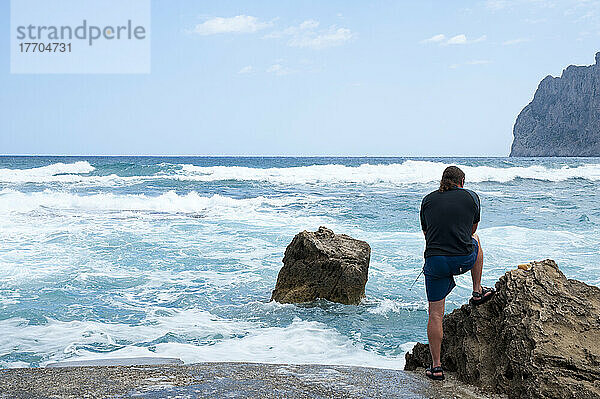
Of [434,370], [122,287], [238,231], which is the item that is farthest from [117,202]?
[434,370]

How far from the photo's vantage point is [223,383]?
3.65m

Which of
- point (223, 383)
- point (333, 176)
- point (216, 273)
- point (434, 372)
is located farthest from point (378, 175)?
point (223, 383)

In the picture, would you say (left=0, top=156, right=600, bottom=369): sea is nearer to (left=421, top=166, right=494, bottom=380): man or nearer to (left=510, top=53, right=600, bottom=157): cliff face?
(left=421, top=166, right=494, bottom=380): man

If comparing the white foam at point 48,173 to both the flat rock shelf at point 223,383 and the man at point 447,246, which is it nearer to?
the flat rock shelf at point 223,383

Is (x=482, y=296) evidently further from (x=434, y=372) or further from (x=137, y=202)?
(x=137, y=202)

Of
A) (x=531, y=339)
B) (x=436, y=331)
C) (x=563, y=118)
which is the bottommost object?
(x=436, y=331)

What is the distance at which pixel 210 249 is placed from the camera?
11.6 m

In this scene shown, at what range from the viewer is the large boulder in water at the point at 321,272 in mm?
7469

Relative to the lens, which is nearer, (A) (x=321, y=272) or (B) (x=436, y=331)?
(B) (x=436, y=331)

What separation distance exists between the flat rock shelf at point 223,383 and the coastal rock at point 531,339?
205 mm

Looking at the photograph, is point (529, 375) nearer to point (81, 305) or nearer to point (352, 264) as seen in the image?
point (352, 264)

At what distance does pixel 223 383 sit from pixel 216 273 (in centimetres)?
593

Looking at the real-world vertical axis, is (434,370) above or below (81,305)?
above

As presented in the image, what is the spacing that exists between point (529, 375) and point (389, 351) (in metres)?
2.68
